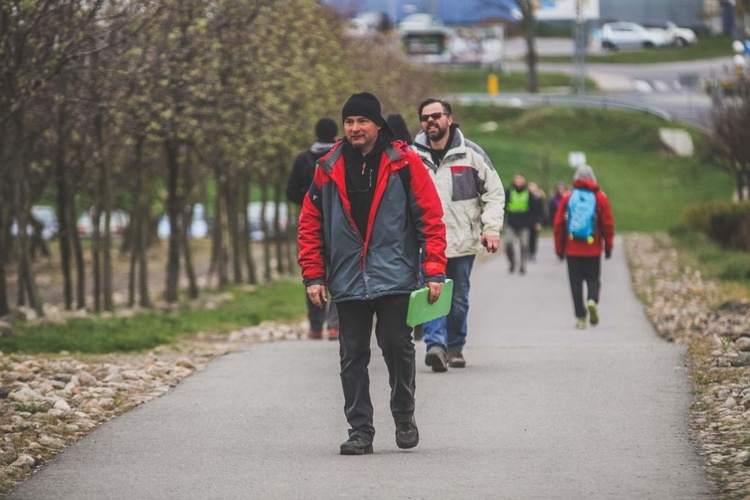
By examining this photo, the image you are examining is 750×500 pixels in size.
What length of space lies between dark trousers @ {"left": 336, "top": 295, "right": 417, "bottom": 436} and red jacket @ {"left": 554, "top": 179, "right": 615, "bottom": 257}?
8.69 meters

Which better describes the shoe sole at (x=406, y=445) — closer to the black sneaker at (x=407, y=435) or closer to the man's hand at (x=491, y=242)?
the black sneaker at (x=407, y=435)

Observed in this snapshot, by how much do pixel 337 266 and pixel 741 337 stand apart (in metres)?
6.42

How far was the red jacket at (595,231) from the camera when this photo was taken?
1744 centimetres

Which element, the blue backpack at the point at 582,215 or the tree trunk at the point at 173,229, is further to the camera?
the tree trunk at the point at 173,229

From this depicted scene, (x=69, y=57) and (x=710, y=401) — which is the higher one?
(x=69, y=57)

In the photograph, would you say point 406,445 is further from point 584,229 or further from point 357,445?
point 584,229

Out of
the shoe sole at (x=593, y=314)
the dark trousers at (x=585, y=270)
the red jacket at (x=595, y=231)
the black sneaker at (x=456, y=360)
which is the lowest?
the shoe sole at (x=593, y=314)

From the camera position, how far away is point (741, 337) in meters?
14.1

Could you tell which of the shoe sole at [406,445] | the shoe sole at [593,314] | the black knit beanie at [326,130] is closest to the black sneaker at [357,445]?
the shoe sole at [406,445]

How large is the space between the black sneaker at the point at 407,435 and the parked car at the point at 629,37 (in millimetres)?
95021

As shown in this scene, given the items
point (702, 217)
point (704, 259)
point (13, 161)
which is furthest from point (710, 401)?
point (702, 217)

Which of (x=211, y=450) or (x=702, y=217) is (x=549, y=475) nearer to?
(x=211, y=450)

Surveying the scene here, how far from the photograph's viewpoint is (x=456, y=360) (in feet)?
42.6

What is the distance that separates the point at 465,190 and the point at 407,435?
385 cm
